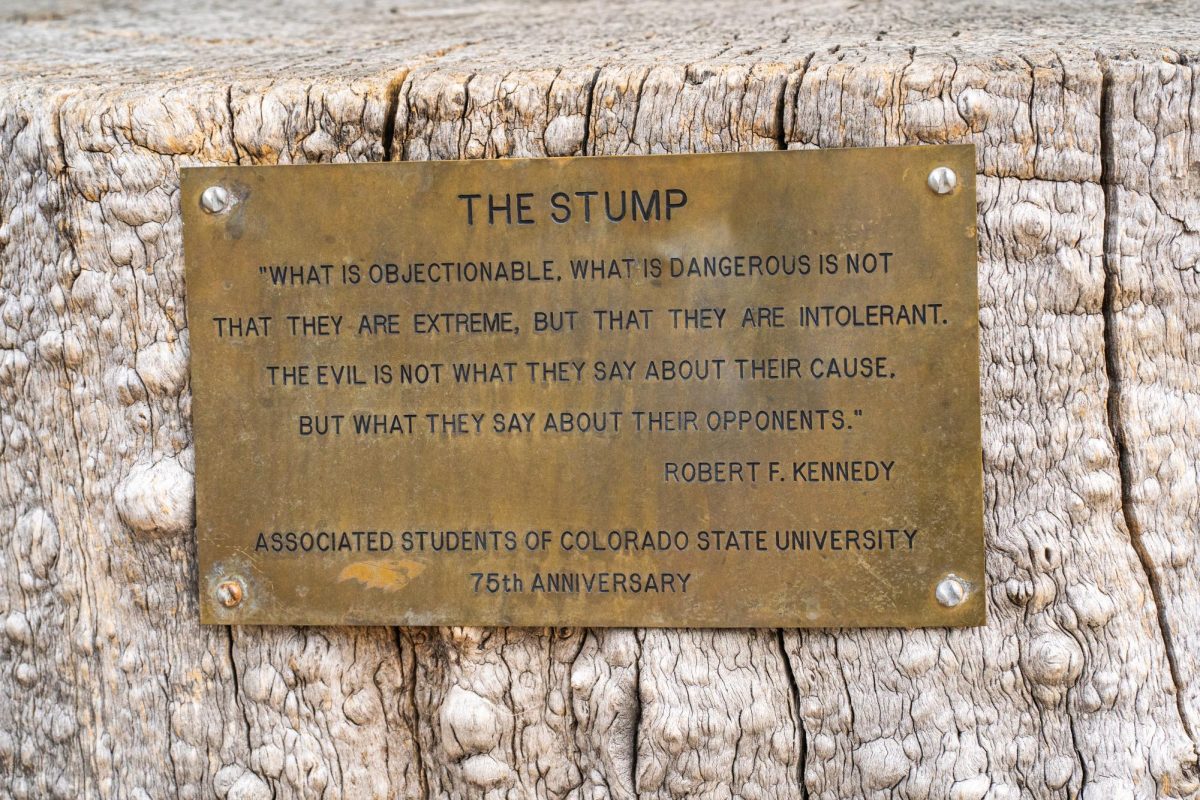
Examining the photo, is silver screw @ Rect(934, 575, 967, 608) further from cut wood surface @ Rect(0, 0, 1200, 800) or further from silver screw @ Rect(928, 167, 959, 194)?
silver screw @ Rect(928, 167, 959, 194)

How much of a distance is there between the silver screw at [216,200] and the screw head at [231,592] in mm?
613

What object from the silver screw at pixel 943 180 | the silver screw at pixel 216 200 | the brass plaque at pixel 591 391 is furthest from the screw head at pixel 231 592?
the silver screw at pixel 943 180

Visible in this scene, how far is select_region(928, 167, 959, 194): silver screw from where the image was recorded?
1476mm

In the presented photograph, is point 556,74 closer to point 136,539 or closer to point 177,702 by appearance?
point 136,539

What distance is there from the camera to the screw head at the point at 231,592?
1572 mm

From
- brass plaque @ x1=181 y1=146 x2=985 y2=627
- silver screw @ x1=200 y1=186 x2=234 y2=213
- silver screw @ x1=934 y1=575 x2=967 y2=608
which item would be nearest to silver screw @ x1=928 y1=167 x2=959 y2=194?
brass plaque @ x1=181 y1=146 x2=985 y2=627

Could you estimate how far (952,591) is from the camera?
4.93 ft

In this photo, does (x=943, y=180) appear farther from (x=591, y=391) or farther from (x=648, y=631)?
(x=648, y=631)

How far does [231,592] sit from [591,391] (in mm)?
687

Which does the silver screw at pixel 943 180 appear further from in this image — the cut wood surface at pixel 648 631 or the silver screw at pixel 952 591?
the silver screw at pixel 952 591

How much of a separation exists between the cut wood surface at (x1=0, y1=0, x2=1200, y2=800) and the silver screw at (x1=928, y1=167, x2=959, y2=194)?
0.07m

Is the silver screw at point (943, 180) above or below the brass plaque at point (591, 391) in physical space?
above

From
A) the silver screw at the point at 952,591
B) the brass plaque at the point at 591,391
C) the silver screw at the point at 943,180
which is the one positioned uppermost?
the silver screw at the point at 943,180

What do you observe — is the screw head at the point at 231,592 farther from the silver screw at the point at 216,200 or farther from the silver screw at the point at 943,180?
the silver screw at the point at 943,180
